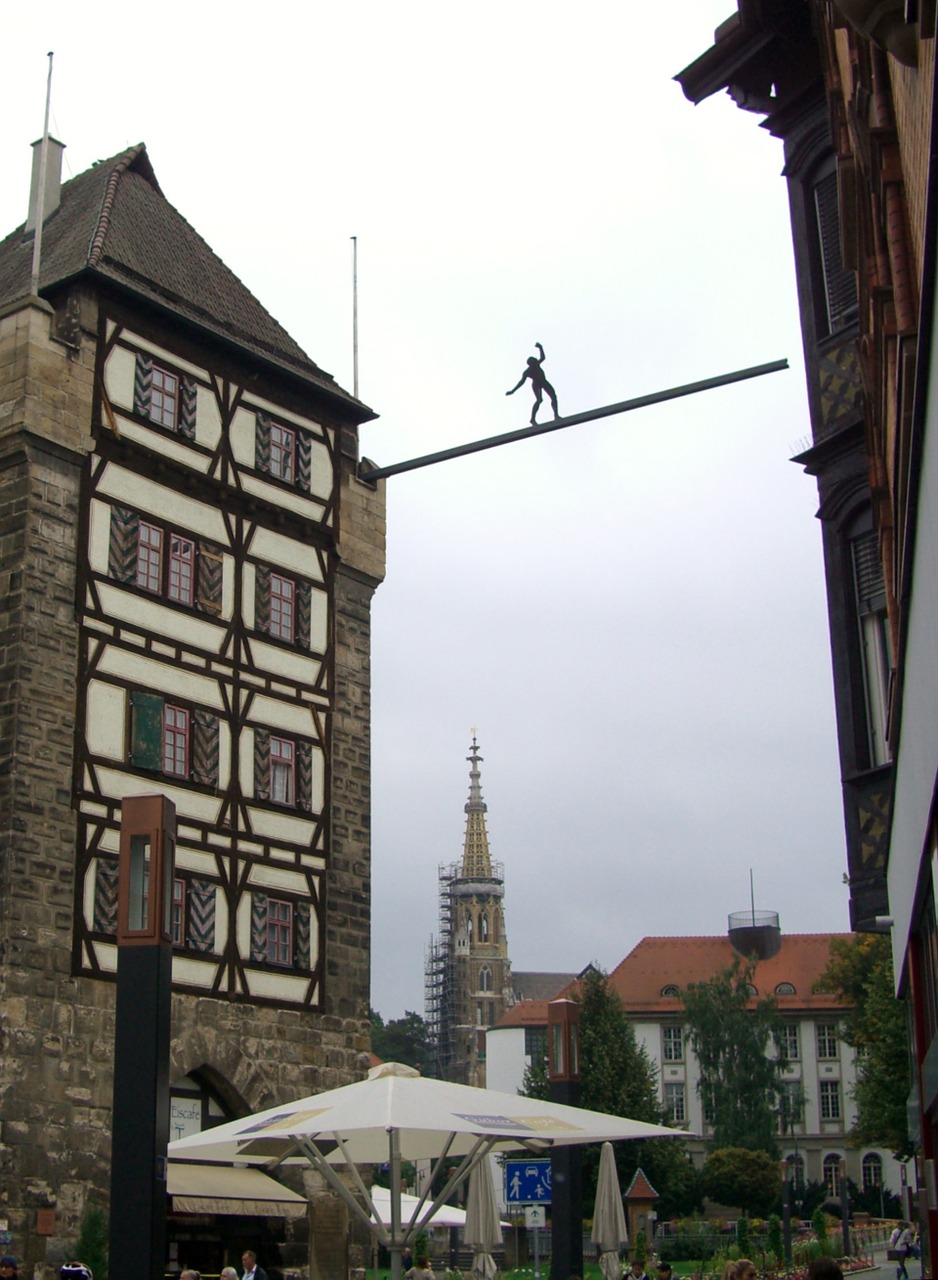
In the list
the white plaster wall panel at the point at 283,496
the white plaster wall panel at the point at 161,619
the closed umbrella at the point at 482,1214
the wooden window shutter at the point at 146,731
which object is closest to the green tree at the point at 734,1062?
the white plaster wall panel at the point at 283,496

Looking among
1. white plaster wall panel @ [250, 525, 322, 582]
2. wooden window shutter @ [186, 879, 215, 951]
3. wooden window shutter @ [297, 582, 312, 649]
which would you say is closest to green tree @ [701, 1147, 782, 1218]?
wooden window shutter @ [297, 582, 312, 649]

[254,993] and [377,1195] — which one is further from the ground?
[254,993]

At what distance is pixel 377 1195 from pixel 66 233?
56.9ft

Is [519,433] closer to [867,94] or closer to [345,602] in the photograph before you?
[867,94]

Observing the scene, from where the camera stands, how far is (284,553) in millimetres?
29906

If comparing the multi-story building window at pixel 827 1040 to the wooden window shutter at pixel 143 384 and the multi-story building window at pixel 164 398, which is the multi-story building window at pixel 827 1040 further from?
the wooden window shutter at pixel 143 384

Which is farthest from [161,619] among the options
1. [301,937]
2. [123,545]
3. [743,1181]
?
[743,1181]

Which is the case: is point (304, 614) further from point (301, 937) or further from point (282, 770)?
point (301, 937)

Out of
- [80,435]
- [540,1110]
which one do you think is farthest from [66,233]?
[540,1110]

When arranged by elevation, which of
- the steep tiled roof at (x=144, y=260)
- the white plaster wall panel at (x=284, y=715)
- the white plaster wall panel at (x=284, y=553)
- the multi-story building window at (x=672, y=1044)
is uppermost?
the steep tiled roof at (x=144, y=260)

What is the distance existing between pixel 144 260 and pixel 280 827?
1000cm

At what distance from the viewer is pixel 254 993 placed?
27250 millimetres

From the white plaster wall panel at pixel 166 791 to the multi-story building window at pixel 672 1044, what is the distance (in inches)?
2861

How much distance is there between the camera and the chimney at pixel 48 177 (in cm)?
3111
